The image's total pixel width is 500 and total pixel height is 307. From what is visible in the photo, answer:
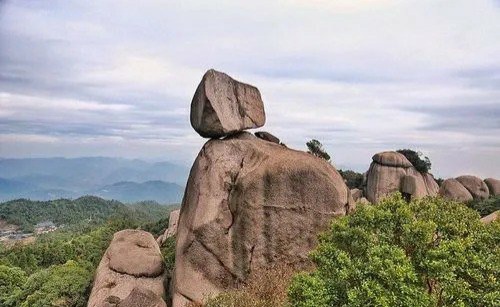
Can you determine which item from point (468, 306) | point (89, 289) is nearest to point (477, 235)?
point (468, 306)

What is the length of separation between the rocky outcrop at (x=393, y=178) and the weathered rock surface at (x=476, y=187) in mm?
5899

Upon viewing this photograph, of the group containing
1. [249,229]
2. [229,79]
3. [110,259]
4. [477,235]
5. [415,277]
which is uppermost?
[229,79]

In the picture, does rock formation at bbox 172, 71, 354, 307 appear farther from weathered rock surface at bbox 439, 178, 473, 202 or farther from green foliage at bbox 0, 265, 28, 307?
weathered rock surface at bbox 439, 178, 473, 202

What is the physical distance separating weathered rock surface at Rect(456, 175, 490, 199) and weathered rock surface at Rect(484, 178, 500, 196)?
4.11 feet

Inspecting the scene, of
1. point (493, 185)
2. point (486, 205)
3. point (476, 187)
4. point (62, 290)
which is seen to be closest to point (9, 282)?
point (62, 290)

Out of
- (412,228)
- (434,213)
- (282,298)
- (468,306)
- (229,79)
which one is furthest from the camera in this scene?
(229,79)

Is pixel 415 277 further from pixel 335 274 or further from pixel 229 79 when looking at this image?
pixel 229 79

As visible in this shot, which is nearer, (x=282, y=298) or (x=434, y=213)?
(x=434, y=213)

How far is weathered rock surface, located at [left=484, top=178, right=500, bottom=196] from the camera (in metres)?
47.1

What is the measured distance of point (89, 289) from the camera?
22656 mm

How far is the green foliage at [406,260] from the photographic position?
9836 millimetres

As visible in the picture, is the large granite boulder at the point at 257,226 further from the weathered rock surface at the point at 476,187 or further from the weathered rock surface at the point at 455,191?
the weathered rock surface at the point at 476,187

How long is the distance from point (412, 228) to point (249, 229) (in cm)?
851

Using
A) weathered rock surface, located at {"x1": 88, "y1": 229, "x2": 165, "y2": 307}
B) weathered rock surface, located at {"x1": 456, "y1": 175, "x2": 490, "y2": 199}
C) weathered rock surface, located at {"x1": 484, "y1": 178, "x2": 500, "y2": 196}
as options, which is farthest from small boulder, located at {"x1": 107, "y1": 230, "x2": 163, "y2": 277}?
weathered rock surface, located at {"x1": 484, "y1": 178, "x2": 500, "y2": 196}
